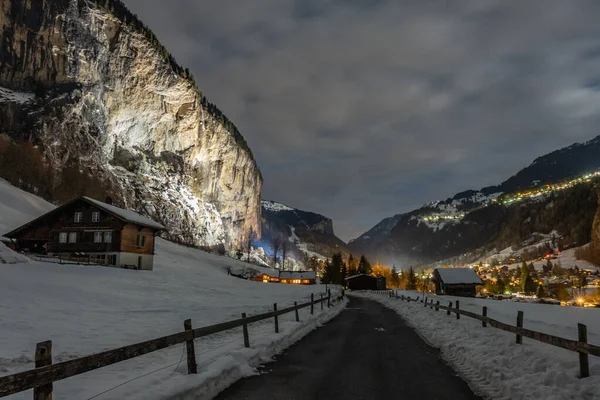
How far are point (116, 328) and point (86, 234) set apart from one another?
4349 centimetres

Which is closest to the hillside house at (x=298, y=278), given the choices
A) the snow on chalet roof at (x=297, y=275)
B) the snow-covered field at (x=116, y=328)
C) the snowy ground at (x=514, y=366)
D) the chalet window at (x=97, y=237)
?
the snow on chalet roof at (x=297, y=275)

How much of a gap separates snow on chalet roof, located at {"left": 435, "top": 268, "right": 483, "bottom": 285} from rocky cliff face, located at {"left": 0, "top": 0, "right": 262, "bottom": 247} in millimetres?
85093

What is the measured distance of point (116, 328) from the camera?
1805 centimetres

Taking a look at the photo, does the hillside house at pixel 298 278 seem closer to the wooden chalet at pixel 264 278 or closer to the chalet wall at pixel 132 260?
the wooden chalet at pixel 264 278

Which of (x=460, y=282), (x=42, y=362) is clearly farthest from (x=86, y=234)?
(x=460, y=282)

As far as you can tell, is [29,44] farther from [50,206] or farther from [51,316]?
[51,316]

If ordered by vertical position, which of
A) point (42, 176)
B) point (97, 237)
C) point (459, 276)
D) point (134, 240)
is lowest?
point (459, 276)

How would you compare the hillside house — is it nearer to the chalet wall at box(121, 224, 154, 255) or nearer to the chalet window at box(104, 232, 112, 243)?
the chalet wall at box(121, 224, 154, 255)

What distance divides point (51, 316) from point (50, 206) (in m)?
69.7

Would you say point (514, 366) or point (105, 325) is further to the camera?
point (105, 325)

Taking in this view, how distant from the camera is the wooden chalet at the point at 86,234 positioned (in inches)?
2156

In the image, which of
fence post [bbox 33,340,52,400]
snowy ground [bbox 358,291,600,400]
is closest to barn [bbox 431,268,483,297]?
snowy ground [bbox 358,291,600,400]

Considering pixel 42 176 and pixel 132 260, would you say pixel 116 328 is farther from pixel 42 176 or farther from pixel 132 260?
pixel 42 176

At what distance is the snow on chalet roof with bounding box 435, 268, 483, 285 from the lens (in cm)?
8019
